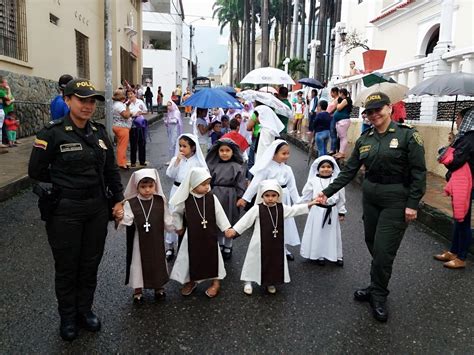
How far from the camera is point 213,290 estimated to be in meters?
4.08

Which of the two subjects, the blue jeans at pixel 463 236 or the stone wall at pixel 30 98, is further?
the stone wall at pixel 30 98

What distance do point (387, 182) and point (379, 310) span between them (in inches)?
42.5

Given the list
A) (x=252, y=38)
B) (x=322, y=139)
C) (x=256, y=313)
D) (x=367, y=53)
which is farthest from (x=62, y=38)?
(x=252, y=38)

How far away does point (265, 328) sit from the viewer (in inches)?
138

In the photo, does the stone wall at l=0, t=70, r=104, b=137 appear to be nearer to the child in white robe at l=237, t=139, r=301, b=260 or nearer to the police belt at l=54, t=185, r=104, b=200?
the child in white robe at l=237, t=139, r=301, b=260

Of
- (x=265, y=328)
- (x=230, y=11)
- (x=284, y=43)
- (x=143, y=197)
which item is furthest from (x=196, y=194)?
(x=230, y=11)

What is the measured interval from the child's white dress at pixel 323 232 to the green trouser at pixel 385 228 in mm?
1047

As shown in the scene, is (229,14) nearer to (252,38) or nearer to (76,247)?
(252,38)

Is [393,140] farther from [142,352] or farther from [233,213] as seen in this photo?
[142,352]

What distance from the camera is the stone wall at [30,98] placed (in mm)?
11718

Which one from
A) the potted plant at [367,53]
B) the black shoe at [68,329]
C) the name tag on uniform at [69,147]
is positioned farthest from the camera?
the potted plant at [367,53]

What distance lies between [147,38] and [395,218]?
140ft

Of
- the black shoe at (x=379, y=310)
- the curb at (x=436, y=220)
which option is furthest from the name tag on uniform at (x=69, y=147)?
the curb at (x=436, y=220)

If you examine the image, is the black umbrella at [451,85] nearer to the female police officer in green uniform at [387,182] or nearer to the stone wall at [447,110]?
the stone wall at [447,110]
